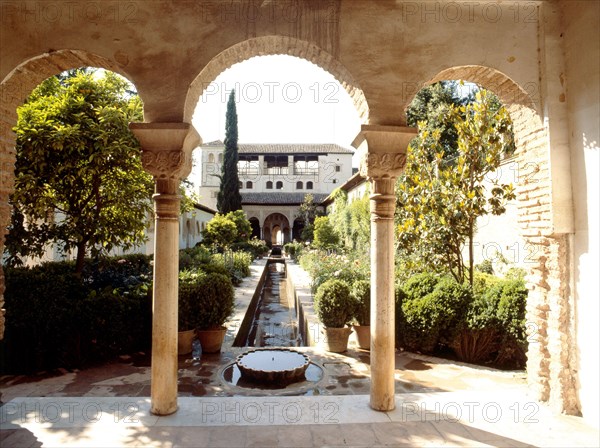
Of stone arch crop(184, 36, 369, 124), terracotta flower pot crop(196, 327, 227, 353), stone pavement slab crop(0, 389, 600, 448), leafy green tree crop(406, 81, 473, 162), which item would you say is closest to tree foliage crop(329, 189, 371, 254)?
Result: leafy green tree crop(406, 81, 473, 162)

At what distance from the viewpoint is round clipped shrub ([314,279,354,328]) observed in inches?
248

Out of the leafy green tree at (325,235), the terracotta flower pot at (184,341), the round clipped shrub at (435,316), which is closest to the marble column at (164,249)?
the terracotta flower pot at (184,341)

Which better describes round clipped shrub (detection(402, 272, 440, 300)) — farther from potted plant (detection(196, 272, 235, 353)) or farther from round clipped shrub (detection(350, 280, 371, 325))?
potted plant (detection(196, 272, 235, 353))

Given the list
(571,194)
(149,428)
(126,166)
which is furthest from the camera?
(126,166)

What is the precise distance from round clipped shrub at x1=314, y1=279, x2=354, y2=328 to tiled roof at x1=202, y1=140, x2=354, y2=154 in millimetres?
41946

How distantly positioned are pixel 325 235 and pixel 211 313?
17.6 meters

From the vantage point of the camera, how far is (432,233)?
7.27 m

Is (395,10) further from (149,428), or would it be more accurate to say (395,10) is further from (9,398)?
(9,398)

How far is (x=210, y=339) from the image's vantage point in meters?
6.23

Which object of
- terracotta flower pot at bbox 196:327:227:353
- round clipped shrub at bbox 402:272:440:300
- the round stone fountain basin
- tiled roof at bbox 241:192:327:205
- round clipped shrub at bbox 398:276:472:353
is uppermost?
tiled roof at bbox 241:192:327:205

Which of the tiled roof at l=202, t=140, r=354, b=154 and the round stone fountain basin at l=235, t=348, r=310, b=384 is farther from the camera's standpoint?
the tiled roof at l=202, t=140, r=354, b=154

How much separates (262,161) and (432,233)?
4190 centimetres

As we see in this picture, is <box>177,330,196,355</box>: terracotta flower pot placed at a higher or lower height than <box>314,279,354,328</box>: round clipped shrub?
lower

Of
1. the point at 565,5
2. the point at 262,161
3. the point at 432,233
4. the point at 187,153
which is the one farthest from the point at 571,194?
the point at 262,161
